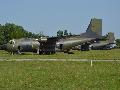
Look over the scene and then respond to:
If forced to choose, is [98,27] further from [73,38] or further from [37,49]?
[37,49]

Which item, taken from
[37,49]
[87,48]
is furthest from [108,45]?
[37,49]

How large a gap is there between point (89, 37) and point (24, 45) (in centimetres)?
2207

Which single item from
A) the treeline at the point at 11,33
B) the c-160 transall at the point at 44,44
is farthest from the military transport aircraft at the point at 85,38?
the treeline at the point at 11,33

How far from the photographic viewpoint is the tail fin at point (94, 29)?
3561 inches

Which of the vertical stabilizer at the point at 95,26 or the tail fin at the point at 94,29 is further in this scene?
the vertical stabilizer at the point at 95,26

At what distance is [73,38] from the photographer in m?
81.1

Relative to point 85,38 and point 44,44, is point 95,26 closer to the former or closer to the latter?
point 85,38

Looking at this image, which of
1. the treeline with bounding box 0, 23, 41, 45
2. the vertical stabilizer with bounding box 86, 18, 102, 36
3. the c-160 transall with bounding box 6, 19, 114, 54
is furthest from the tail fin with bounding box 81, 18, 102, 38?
the treeline with bounding box 0, 23, 41, 45

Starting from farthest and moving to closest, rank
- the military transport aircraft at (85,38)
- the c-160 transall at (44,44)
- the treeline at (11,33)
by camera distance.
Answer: the treeline at (11,33) < the military transport aircraft at (85,38) < the c-160 transall at (44,44)

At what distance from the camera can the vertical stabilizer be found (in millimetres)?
94312

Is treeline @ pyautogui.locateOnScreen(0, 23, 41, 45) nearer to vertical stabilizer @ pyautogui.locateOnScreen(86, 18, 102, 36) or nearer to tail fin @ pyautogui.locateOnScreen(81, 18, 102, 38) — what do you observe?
vertical stabilizer @ pyautogui.locateOnScreen(86, 18, 102, 36)

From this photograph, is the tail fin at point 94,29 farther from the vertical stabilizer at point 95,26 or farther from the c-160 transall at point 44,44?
the c-160 transall at point 44,44

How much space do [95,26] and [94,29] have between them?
5.58ft

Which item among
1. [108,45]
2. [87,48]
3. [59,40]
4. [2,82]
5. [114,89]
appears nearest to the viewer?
[114,89]
